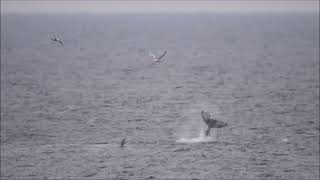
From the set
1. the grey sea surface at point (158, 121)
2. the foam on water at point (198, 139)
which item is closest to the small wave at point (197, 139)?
the foam on water at point (198, 139)

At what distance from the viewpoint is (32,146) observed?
55.2 m

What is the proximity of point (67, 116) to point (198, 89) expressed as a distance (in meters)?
29.3

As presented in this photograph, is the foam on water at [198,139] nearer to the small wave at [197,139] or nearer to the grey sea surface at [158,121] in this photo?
the small wave at [197,139]

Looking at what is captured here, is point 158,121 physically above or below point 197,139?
above

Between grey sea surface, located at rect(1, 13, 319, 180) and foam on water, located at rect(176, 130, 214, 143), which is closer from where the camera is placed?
grey sea surface, located at rect(1, 13, 319, 180)

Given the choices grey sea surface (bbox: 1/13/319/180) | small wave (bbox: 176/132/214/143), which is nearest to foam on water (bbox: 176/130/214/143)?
small wave (bbox: 176/132/214/143)

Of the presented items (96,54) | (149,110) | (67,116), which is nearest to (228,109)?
(149,110)

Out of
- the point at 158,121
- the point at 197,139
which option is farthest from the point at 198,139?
the point at 158,121

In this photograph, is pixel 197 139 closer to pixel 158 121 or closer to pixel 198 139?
pixel 198 139

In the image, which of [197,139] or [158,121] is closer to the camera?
[197,139]

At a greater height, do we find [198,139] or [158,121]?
[158,121]

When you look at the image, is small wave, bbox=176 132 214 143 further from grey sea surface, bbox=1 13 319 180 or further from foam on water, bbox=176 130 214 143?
grey sea surface, bbox=1 13 319 180

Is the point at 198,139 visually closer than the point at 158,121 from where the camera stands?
Yes

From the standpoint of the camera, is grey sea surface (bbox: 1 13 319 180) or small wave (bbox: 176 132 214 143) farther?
small wave (bbox: 176 132 214 143)
